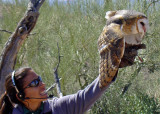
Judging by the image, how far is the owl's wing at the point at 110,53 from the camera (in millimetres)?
1211

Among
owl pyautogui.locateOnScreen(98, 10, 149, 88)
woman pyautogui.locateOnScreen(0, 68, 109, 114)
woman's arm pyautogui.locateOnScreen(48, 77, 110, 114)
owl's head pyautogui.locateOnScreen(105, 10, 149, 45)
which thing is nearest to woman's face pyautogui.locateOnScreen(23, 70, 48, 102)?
woman pyautogui.locateOnScreen(0, 68, 109, 114)

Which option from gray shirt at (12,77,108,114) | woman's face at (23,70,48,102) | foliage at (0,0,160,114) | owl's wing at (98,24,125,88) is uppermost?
owl's wing at (98,24,125,88)

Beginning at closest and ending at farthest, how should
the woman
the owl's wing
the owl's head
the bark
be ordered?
the owl's wing
the owl's head
the woman
the bark

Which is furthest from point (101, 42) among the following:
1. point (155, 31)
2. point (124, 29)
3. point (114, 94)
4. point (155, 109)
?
point (155, 31)

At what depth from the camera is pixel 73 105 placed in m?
1.47

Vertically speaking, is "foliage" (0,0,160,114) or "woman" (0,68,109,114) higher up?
"woman" (0,68,109,114)

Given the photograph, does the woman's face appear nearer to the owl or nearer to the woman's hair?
the woman's hair

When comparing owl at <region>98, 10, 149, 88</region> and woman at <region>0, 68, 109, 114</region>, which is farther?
woman at <region>0, 68, 109, 114</region>

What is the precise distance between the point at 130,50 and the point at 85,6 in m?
5.40

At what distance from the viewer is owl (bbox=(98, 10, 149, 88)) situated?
1.22 metres

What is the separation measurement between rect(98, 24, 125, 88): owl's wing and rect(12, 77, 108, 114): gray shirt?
15 cm

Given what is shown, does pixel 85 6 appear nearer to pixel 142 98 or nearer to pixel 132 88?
pixel 132 88

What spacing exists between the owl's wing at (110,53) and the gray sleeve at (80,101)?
0.11 metres

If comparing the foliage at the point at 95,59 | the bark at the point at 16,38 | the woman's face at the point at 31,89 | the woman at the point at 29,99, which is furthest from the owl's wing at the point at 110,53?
the foliage at the point at 95,59
